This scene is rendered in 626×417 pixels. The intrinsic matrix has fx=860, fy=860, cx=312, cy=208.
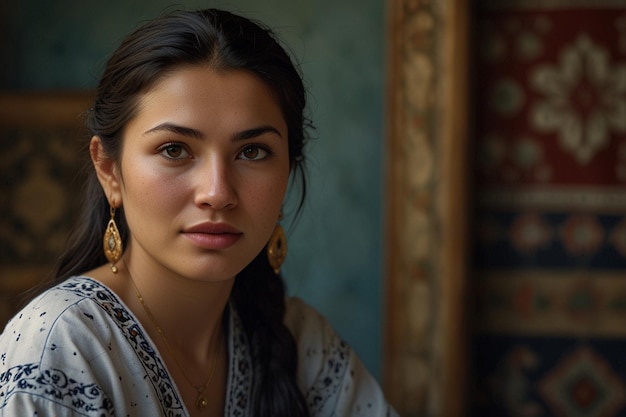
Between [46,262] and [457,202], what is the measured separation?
5.34 feet

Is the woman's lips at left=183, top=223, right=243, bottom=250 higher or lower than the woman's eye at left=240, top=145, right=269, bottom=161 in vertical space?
lower

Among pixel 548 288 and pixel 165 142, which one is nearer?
pixel 165 142

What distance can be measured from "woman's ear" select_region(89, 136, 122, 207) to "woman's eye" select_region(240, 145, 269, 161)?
0.24 m

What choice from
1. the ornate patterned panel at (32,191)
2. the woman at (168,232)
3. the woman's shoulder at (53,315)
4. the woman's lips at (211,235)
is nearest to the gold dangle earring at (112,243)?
the woman at (168,232)

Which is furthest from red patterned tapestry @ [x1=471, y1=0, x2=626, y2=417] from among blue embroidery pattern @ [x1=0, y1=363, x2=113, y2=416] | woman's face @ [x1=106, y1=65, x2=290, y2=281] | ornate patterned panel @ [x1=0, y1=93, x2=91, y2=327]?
blue embroidery pattern @ [x1=0, y1=363, x2=113, y2=416]

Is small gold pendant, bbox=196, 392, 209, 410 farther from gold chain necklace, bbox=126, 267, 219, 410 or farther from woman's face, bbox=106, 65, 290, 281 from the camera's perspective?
woman's face, bbox=106, 65, 290, 281

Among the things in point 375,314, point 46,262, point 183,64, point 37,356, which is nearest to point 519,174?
point 375,314

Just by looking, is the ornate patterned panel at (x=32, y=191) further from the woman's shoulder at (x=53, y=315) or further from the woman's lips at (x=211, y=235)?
the woman's lips at (x=211, y=235)

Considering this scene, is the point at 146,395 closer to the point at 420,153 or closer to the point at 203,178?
the point at 203,178

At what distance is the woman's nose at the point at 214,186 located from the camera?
4.33 ft

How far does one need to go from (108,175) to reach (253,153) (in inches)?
10.9

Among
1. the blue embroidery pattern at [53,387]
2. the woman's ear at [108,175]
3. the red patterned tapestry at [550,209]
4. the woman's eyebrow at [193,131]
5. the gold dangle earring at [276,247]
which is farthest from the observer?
the red patterned tapestry at [550,209]

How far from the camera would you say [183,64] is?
4.52ft

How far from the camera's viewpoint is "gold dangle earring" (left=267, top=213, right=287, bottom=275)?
1611 mm
